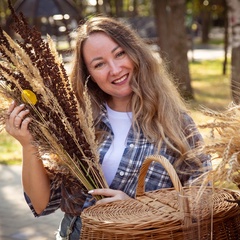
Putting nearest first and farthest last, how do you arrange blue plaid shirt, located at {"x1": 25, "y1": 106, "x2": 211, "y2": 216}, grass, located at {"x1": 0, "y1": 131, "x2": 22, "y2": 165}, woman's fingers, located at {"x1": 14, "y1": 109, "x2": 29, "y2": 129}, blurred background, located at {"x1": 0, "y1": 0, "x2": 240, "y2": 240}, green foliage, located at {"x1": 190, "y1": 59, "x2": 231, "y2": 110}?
woman's fingers, located at {"x1": 14, "y1": 109, "x2": 29, "y2": 129}
blue plaid shirt, located at {"x1": 25, "y1": 106, "x2": 211, "y2": 216}
blurred background, located at {"x1": 0, "y1": 0, "x2": 240, "y2": 240}
grass, located at {"x1": 0, "y1": 131, "x2": 22, "y2": 165}
green foliage, located at {"x1": 190, "y1": 59, "x2": 231, "y2": 110}

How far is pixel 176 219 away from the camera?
200 centimetres

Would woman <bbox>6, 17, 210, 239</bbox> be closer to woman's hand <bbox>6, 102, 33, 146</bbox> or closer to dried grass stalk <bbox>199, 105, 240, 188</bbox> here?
woman's hand <bbox>6, 102, 33, 146</bbox>

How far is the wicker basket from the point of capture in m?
1.98

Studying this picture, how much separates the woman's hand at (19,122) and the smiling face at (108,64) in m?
0.47

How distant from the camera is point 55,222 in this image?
5699 mm

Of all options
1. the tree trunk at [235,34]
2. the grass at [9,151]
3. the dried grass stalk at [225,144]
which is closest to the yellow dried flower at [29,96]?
the dried grass stalk at [225,144]

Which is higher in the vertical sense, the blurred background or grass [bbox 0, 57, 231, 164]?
the blurred background

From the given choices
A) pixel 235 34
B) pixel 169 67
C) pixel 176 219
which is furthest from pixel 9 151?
pixel 176 219

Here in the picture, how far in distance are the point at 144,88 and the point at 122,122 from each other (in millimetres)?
187

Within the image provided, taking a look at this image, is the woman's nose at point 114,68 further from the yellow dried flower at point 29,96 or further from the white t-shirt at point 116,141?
the yellow dried flower at point 29,96

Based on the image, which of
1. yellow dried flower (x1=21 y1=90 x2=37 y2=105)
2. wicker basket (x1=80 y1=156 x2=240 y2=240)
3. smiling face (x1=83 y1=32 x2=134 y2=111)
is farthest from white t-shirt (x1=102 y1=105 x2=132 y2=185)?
wicker basket (x1=80 y1=156 x2=240 y2=240)

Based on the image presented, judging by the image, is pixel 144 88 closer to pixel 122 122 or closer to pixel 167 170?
pixel 122 122

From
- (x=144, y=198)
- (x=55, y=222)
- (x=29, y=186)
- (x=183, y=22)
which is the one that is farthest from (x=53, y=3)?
(x=144, y=198)

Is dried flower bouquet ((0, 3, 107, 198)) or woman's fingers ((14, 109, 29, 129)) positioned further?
woman's fingers ((14, 109, 29, 129))
